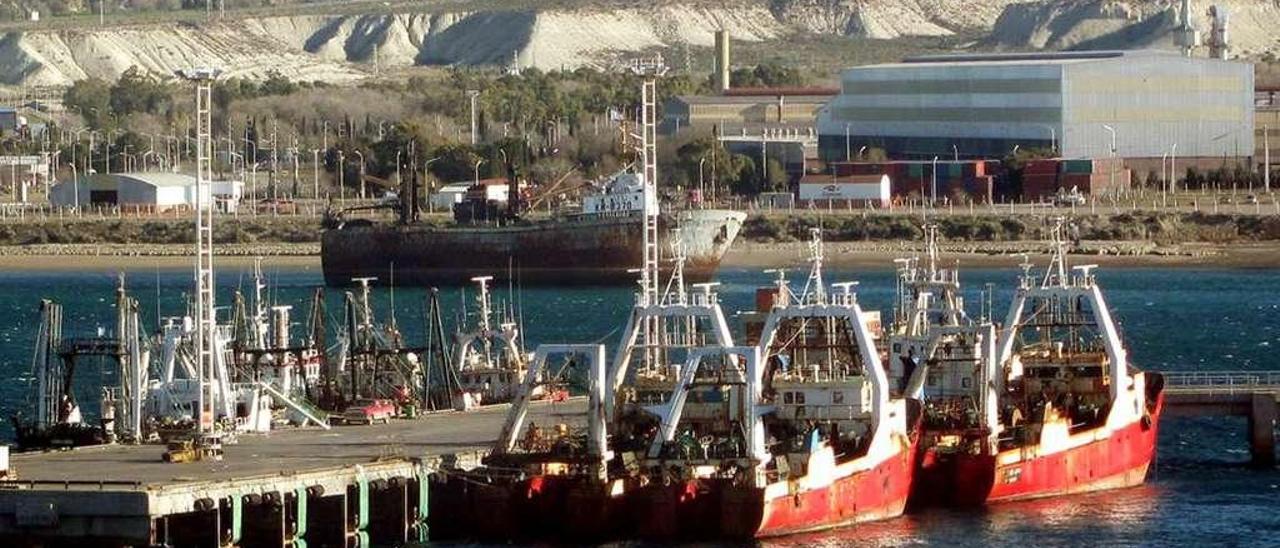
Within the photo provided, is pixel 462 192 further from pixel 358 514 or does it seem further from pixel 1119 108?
pixel 358 514

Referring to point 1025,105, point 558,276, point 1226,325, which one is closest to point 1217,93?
point 1025,105

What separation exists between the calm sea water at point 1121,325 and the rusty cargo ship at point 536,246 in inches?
58.3

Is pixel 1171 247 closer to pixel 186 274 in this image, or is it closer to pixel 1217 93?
pixel 1217 93

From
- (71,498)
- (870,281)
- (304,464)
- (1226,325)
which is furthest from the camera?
(870,281)

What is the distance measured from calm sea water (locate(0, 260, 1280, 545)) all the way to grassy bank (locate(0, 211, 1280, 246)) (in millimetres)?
9327

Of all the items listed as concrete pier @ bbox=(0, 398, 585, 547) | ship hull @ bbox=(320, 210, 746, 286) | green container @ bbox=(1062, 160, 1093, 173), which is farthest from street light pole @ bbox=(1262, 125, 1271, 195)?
concrete pier @ bbox=(0, 398, 585, 547)

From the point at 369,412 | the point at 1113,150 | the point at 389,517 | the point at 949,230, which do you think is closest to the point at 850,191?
the point at 949,230

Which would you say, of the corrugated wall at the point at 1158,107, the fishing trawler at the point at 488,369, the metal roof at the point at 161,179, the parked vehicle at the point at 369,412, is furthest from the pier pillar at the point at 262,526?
the corrugated wall at the point at 1158,107

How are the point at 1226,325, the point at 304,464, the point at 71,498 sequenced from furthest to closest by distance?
1. the point at 1226,325
2. the point at 304,464
3. the point at 71,498

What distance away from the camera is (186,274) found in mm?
155375

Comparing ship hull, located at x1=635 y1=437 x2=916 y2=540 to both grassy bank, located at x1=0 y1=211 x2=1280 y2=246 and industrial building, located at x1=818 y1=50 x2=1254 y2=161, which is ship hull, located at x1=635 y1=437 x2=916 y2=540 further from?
industrial building, located at x1=818 y1=50 x2=1254 y2=161

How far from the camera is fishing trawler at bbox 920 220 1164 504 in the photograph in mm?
64500

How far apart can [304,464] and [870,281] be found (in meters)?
84.1

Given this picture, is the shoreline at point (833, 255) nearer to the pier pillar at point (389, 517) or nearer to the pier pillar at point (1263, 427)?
the pier pillar at point (1263, 427)
